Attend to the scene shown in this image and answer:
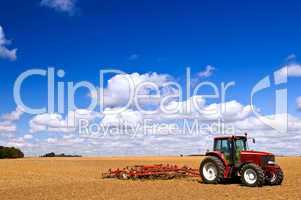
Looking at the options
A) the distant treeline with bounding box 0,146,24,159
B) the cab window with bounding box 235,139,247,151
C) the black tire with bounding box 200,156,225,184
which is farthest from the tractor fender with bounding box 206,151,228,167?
the distant treeline with bounding box 0,146,24,159

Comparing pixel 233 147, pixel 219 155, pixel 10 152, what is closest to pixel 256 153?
pixel 233 147

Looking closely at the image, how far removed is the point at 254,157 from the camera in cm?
2456

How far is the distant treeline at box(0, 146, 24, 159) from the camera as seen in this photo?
104750mm

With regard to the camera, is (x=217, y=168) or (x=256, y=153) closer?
(x=256, y=153)

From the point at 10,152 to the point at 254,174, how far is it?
90176mm

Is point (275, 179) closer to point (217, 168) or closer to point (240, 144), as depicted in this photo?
point (240, 144)

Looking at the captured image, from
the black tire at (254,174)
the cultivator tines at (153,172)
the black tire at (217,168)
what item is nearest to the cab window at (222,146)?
the black tire at (217,168)

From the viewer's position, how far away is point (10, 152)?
106 m

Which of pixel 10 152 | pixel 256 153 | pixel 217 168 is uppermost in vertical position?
pixel 256 153

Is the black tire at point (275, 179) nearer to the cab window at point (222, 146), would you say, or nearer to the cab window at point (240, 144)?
the cab window at point (240, 144)

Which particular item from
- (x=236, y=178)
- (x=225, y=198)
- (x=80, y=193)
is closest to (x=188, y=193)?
(x=225, y=198)

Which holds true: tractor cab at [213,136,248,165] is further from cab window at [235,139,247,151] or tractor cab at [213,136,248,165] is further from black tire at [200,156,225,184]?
black tire at [200,156,225,184]

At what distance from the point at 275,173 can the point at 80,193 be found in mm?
9629

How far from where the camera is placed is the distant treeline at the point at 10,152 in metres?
105
